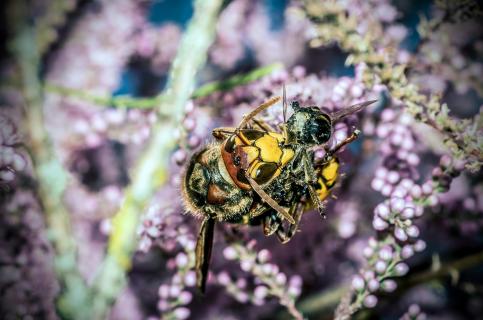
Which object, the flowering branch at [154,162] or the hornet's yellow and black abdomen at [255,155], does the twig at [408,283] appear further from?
the flowering branch at [154,162]

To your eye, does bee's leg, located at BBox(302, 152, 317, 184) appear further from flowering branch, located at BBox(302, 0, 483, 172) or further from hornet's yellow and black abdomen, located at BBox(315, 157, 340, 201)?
flowering branch, located at BBox(302, 0, 483, 172)

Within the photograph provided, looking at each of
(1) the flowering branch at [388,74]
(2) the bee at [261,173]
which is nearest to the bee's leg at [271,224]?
(2) the bee at [261,173]

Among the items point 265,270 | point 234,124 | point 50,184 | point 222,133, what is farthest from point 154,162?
point 234,124

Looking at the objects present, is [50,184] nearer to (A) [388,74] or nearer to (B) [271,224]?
(B) [271,224]

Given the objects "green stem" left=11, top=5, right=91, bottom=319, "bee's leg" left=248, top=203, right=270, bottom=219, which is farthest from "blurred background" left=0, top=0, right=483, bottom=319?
"bee's leg" left=248, top=203, right=270, bottom=219

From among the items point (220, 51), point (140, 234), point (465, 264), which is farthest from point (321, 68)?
point (140, 234)

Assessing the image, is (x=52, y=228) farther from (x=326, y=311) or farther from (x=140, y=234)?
(x=326, y=311)

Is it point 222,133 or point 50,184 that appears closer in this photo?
point 50,184

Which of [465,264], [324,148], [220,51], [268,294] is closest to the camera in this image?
[324,148]
